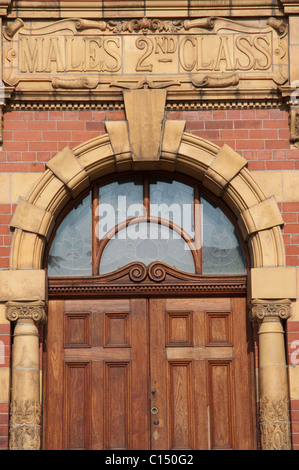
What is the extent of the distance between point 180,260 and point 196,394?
162cm

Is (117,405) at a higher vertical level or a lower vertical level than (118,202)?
lower

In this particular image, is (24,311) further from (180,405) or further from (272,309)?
(272,309)

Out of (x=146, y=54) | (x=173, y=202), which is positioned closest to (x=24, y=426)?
(x=173, y=202)

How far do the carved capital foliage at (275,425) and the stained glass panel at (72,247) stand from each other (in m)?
2.70

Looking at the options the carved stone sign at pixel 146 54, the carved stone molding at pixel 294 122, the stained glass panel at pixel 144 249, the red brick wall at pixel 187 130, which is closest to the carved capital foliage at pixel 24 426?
the stained glass panel at pixel 144 249

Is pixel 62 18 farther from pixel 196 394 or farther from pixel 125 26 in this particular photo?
pixel 196 394

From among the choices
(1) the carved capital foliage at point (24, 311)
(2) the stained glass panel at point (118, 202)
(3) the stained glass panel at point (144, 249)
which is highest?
(2) the stained glass panel at point (118, 202)

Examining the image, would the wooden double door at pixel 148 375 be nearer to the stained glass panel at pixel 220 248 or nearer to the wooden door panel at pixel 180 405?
the wooden door panel at pixel 180 405

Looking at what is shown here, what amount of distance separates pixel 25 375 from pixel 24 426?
0.57 metres

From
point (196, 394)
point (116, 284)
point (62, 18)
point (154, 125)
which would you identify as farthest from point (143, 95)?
point (196, 394)

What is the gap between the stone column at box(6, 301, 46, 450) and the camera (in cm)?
1141

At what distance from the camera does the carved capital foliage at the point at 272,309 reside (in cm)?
1173

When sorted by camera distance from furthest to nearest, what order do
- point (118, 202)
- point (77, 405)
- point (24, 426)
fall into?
point (118, 202)
point (77, 405)
point (24, 426)

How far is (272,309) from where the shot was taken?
11750mm
